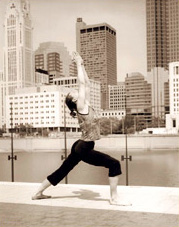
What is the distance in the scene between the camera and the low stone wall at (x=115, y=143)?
6669 cm

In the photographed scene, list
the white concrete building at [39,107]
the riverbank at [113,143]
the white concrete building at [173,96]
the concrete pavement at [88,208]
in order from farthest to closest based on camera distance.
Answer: the white concrete building at [173,96] < the white concrete building at [39,107] < the riverbank at [113,143] < the concrete pavement at [88,208]

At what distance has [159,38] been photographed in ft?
323

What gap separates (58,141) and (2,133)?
9202 mm

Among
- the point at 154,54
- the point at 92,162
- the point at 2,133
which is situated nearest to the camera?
the point at 92,162

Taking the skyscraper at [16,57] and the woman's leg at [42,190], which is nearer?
the woman's leg at [42,190]

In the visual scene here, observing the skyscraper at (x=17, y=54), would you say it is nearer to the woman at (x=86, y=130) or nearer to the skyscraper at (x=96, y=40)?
the skyscraper at (x=96, y=40)

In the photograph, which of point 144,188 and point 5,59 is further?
point 5,59

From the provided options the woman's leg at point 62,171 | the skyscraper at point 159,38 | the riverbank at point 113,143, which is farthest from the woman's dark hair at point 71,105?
the skyscraper at point 159,38

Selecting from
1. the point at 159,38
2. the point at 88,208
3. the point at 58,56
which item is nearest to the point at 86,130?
the point at 88,208

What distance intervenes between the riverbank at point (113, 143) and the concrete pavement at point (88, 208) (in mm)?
60013

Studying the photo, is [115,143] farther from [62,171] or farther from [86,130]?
[86,130]

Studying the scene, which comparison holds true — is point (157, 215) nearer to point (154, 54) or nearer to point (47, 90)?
point (47, 90)

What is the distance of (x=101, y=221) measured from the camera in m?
3.80

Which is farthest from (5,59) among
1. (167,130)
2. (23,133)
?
(167,130)
